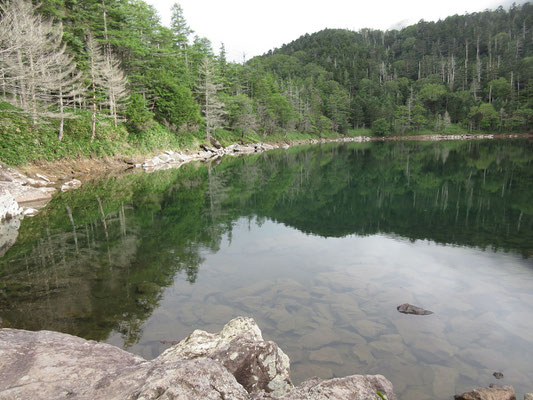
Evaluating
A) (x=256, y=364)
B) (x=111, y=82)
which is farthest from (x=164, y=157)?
(x=256, y=364)

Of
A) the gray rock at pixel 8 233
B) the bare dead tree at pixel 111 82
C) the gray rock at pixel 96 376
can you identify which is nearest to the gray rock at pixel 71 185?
the gray rock at pixel 8 233

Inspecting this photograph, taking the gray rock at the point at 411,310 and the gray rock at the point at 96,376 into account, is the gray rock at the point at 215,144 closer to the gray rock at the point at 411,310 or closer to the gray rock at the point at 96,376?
the gray rock at the point at 411,310

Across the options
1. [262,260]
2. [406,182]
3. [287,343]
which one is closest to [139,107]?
[406,182]

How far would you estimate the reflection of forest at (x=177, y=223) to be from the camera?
857 cm

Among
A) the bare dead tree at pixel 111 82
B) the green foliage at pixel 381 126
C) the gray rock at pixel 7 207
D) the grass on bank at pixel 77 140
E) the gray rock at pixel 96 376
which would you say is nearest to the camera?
the gray rock at pixel 96 376

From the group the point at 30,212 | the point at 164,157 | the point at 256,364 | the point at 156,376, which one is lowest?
the point at 30,212

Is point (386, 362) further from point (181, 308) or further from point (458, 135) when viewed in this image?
point (458, 135)

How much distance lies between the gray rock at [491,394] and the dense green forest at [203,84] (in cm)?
2354

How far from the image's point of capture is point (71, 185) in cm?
2494

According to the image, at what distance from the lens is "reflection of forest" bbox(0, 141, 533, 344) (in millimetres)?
8570

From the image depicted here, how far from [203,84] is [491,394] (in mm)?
60890

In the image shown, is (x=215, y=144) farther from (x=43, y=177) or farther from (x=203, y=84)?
(x=43, y=177)

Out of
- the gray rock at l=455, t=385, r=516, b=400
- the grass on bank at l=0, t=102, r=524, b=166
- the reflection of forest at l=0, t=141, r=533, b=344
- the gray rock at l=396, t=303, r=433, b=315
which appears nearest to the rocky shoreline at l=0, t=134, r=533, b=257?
the reflection of forest at l=0, t=141, r=533, b=344

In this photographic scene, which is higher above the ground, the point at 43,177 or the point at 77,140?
the point at 77,140
